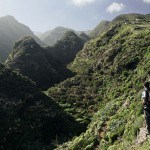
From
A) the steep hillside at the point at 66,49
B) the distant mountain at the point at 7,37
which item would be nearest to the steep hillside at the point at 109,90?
the steep hillside at the point at 66,49

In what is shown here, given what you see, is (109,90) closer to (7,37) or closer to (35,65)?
(35,65)

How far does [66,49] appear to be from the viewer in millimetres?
106188

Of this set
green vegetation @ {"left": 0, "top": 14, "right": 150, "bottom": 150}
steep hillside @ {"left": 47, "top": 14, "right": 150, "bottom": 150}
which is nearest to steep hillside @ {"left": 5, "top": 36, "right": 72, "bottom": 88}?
green vegetation @ {"left": 0, "top": 14, "right": 150, "bottom": 150}

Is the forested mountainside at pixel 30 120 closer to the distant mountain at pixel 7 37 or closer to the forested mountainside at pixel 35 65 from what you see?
the forested mountainside at pixel 35 65

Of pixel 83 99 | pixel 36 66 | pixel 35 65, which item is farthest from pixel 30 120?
pixel 35 65

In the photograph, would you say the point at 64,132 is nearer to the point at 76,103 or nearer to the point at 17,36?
the point at 76,103

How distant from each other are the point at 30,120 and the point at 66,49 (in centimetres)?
6301

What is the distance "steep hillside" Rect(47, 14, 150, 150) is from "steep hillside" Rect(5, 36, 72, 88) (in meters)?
4.63

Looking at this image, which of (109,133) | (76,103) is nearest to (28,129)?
(76,103)

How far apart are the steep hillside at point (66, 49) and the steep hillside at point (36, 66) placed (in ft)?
48.7

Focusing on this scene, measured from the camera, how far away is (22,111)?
156 ft

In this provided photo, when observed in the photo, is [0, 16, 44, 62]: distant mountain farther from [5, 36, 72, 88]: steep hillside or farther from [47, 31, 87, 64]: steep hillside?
[5, 36, 72, 88]: steep hillside

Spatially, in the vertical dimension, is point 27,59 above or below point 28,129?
above

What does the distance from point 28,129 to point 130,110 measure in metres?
15.8
